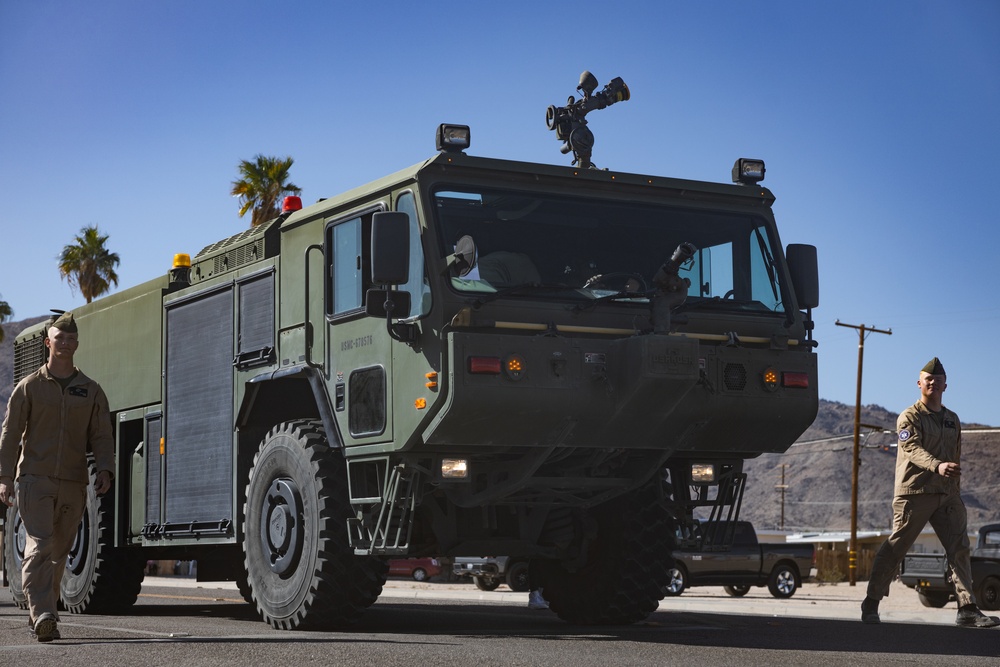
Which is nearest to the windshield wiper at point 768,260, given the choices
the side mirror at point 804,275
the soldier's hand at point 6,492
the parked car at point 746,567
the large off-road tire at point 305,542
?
the side mirror at point 804,275

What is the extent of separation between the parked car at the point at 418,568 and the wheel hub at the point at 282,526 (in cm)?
2728

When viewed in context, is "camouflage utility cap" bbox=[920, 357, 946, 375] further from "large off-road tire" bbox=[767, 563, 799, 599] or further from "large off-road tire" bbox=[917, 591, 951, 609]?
"large off-road tire" bbox=[767, 563, 799, 599]

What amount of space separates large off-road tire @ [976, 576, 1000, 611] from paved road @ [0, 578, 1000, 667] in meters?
9.80

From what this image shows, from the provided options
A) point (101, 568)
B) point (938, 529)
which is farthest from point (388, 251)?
point (101, 568)

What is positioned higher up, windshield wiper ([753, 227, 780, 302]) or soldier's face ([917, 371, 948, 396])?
windshield wiper ([753, 227, 780, 302])

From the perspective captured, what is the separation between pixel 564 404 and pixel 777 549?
68.6 ft

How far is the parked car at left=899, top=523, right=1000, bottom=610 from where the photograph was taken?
73.0 ft

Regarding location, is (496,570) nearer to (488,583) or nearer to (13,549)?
(488,583)

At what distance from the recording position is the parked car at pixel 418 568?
3838 centimetres

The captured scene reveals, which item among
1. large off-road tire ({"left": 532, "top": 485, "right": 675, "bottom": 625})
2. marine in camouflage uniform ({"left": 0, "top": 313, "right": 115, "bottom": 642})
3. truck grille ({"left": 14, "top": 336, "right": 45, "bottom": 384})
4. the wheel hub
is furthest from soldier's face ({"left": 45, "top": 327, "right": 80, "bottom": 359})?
truck grille ({"left": 14, "top": 336, "right": 45, "bottom": 384})

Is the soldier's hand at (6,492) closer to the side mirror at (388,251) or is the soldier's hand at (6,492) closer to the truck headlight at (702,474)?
the side mirror at (388,251)

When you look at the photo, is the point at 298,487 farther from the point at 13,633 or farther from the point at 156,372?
the point at 156,372

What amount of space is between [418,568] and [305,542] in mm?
29698

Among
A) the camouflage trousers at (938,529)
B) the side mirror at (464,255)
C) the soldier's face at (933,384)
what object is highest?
the side mirror at (464,255)
